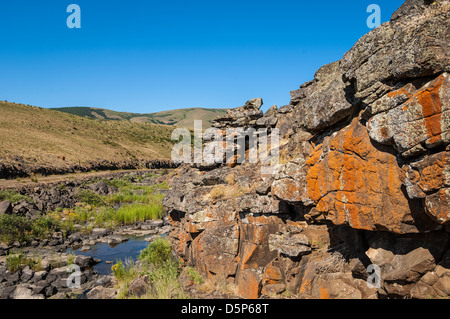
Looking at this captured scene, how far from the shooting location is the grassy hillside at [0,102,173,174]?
52562 millimetres

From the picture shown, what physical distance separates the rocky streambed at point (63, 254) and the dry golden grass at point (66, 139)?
24.9m

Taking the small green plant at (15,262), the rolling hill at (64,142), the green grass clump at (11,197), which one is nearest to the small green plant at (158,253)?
the small green plant at (15,262)

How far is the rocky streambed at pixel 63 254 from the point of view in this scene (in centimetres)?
1399

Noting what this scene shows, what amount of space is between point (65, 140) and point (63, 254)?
6150 centimetres

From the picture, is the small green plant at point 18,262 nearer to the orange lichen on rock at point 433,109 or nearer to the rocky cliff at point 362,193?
the rocky cliff at point 362,193

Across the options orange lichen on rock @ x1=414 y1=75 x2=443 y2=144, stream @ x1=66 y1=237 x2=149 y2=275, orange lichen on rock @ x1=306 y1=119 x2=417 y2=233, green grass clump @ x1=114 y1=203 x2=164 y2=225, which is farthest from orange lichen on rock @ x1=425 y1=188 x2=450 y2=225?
green grass clump @ x1=114 y1=203 x2=164 y2=225

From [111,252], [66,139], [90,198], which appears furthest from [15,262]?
[66,139]

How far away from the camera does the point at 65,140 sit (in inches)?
2844

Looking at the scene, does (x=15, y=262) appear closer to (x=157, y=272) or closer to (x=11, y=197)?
(x=157, y=272)

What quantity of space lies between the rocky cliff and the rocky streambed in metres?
6.91

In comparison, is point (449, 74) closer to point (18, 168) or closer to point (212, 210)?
point (212, 210)
